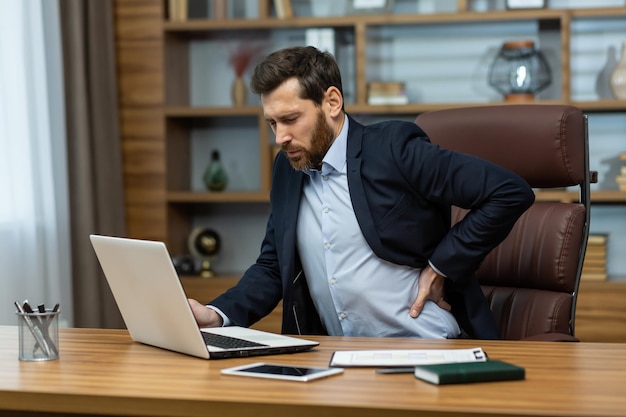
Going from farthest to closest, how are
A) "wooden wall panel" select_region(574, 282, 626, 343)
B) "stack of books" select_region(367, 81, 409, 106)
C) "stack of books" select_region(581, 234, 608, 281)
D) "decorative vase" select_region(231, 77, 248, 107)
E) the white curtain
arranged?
"decorative vase" select_region(231, 77, 248, 107)
"stack of books" select_region(367, 81, 409, 106)
"stack of books" select_region(581, 234, 608, 281)
"wooden wall panel" select_region(574, 282, 626, 343)
the white curtain

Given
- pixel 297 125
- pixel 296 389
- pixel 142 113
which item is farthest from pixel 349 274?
pixel 142 113

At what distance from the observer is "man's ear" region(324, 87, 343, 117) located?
2.29 m

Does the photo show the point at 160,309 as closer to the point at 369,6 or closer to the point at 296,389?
the point at 296,389

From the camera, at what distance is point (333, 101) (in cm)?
230

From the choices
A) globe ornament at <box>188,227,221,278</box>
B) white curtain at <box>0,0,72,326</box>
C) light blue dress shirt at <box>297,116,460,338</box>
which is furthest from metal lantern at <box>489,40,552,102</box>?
light blue dress shirt at <box>297,116,460,338</box>

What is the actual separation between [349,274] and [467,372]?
2.75 feet

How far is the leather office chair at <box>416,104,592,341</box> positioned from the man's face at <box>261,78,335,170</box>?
1.44ft

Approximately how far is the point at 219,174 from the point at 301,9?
0.88 m

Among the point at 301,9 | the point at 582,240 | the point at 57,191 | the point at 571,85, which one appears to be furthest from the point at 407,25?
the point at 582,240

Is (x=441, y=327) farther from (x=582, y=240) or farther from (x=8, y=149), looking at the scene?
(x=8, y=149)

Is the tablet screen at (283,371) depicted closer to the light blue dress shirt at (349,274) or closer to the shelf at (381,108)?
the light blue dress shirt at (349,274)

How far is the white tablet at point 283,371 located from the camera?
150 cm

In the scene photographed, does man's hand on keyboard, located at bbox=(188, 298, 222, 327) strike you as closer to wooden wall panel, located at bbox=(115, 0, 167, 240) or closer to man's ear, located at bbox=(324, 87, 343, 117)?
man's ear, located at bbox=(324, 87, 343, 117)

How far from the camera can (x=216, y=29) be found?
452 centimetres
